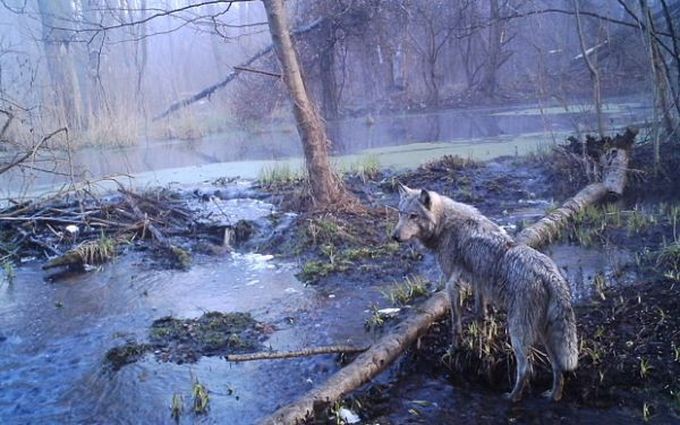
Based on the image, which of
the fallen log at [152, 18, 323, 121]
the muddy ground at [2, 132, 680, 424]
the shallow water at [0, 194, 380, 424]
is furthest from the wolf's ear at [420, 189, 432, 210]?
the fallen log at [152, 18, 323, 121]

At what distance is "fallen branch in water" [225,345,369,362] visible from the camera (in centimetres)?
488

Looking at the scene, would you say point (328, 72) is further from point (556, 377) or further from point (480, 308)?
point (556, 377)

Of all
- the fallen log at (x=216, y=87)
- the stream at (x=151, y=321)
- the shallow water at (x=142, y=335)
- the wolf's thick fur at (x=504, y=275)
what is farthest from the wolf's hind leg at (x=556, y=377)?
the fallen log at (x=216, y=87)

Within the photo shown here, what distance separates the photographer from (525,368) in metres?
4.55

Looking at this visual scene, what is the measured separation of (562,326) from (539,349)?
0.86 metres

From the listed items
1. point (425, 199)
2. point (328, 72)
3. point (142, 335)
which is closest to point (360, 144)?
point (328, 72)

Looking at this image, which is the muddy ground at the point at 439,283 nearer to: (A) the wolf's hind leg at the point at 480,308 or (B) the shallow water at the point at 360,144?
(A) the wolf's hind leg at the point at 480,308

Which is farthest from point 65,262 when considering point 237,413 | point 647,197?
point 647,197

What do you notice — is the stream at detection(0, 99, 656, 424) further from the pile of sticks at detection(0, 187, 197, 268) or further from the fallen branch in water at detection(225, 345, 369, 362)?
the pile of sticks at detection(0, 187, 197, 268)

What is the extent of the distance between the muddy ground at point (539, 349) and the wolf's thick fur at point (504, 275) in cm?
30

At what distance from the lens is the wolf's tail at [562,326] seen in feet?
14.2

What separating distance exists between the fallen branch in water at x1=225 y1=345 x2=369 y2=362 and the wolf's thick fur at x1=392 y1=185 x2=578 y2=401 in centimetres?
98

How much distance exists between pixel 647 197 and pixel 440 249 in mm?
6258

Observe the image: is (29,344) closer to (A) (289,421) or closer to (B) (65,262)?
(B) (65,262)
